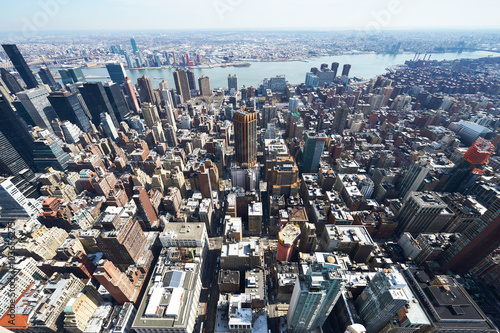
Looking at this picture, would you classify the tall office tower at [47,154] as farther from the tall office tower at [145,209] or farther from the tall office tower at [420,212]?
the tall office tower at [420,212]

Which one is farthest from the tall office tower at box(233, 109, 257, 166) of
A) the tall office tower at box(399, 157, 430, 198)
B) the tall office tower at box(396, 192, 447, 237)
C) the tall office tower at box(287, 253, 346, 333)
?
the tall office tower at box(399, 157, 430, 198)

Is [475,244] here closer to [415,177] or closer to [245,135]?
[415,177]

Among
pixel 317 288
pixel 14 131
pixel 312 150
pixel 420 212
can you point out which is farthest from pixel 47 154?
pixel 420 212

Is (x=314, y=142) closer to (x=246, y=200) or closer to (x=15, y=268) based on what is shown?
(x=246, y=200)

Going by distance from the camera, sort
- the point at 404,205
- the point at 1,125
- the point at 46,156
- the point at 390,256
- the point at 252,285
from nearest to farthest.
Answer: the point at 252,285, the point at 390,256, the point at 404,205, the point at 1,125, the point at 46,156

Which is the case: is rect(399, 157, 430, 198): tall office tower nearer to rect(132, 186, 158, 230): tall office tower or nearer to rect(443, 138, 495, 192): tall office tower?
rect(443, 138, 495, 192): tall office tower

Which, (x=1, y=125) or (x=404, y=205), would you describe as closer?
(x=404, y=205)

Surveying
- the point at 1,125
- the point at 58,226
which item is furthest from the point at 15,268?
the point at 1,125
